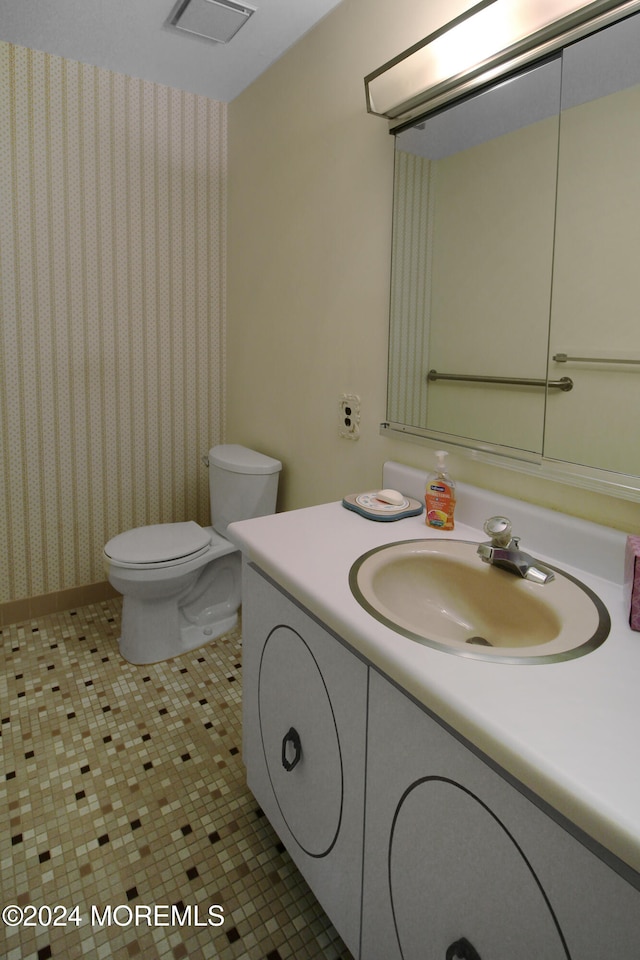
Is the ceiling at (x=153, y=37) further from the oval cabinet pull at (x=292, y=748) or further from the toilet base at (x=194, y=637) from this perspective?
the toilet base at (x=194, y=637)

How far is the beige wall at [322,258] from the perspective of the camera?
5.14ft

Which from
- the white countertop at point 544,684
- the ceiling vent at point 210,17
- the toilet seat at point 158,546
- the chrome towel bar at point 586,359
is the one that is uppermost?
the ceiling vent at point 210,17

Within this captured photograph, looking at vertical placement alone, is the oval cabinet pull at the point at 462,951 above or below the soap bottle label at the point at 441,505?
below

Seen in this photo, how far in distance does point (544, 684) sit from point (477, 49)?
1.32 meters

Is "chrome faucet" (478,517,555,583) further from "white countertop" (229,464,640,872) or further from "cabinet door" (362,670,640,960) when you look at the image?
"cabinet door" (362,670,640,960)

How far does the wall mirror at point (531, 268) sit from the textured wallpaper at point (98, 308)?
4.42ft

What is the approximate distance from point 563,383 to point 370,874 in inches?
39.2

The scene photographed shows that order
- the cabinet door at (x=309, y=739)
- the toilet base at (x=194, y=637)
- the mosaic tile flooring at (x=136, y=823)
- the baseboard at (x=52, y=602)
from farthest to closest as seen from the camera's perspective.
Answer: the baseboard at (x=52, y=602)
the toilet base at (x=194, y=637)
the mosaic tile flooring at (x=136, y=823)
the cabinet door at (x=309, y=739)

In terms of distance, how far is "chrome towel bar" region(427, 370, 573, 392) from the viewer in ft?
3.82

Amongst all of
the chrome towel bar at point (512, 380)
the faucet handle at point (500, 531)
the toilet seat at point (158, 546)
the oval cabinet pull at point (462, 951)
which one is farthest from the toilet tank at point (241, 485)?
the oval cabinet pull at point (462, 951)

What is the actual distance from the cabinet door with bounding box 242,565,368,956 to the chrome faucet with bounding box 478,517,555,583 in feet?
1.13

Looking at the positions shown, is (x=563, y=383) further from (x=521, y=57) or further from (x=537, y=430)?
(x=521, y=57)

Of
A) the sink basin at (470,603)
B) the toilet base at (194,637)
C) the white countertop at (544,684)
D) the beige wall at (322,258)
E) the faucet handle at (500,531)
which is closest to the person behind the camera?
the white countertop at (544,684)

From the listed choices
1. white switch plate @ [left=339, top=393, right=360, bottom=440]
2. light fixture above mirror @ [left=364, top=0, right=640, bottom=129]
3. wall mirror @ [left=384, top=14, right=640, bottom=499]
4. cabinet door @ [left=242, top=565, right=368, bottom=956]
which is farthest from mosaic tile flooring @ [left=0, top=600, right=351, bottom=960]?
light fixture above mirror @ [left=364, top=0, right=640, bottom=129]
